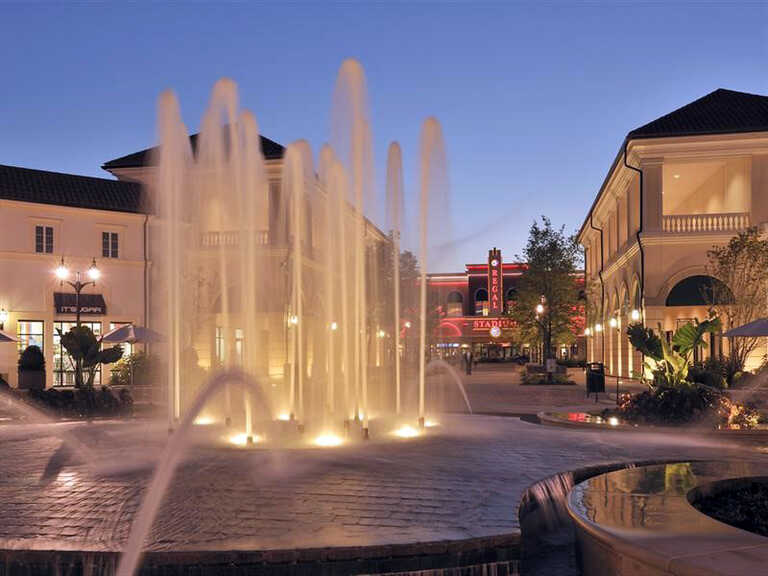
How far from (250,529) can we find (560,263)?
124 feet

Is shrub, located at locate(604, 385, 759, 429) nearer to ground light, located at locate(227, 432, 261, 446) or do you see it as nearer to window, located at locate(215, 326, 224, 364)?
ground light, located at locate(227, 432, 261, 446)

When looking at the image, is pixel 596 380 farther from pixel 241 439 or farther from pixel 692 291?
pixel 241 439

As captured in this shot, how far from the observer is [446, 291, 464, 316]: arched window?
78625 millimetres

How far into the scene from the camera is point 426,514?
6980mm

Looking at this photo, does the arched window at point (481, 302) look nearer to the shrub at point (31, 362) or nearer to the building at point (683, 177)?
the building at point (683, 177)

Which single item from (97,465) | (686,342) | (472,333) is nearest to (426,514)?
(97,465)

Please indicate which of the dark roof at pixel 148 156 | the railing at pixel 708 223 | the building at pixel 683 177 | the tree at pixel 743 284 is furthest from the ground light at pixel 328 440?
the dark roof at pixel 148 156

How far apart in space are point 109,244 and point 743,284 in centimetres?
2859

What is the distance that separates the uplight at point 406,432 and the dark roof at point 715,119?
2076 centimetres

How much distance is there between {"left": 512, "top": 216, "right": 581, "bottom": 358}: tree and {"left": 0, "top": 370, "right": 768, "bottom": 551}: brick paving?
90.6 feet

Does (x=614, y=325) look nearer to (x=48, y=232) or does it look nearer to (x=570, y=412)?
(x=570, y=412)

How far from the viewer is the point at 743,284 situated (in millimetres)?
27391

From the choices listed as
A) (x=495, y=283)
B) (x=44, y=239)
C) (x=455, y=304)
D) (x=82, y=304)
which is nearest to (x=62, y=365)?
(x=82, y=304)

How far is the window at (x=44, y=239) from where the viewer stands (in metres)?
33.0
